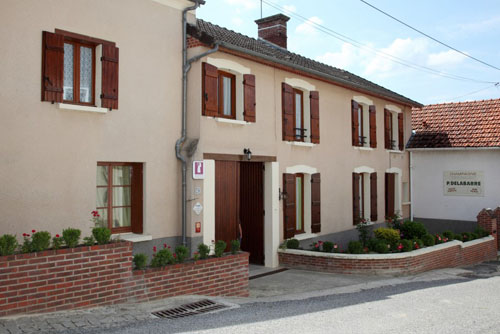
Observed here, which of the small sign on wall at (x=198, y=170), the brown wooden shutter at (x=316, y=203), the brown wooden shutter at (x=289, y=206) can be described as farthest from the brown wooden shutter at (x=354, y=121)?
A: the small sign on wall at (x=198, y=170)

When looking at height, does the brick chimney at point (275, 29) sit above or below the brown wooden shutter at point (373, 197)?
above

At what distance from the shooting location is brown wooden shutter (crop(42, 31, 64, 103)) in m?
8.02

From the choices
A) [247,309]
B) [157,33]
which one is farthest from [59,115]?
[247,309]

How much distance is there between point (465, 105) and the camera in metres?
20.7

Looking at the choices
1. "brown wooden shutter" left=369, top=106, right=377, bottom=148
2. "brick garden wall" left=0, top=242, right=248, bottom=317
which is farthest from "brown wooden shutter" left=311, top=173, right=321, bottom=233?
"brick garden wall" left=0, top=242, right=248, bottom=317

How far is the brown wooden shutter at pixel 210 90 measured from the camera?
411 inches

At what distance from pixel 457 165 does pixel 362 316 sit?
1328 cm

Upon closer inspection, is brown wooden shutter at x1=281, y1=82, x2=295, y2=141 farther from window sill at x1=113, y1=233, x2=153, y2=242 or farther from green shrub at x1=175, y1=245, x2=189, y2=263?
green shrub at x1=175, y1=245, x2=189, y2=263

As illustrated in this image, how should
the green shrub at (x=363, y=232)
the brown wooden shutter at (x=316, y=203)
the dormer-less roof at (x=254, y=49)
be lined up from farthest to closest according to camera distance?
the green shrub at (x=363, y=232), the brown wooden shutter at (x=316, y=203), the dormer-less roof at (x=254, y=49)

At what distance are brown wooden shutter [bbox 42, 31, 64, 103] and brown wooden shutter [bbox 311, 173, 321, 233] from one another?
7.93 metres

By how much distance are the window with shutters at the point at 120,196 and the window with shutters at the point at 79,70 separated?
1.26 metres

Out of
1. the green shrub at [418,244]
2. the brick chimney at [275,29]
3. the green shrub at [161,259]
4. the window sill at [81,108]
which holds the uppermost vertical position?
the brick chimney at [275,29]

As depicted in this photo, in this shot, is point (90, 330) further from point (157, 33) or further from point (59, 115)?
point (157, 33)

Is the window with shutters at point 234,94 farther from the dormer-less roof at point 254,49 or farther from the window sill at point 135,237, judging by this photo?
the window sill at point 135,237
